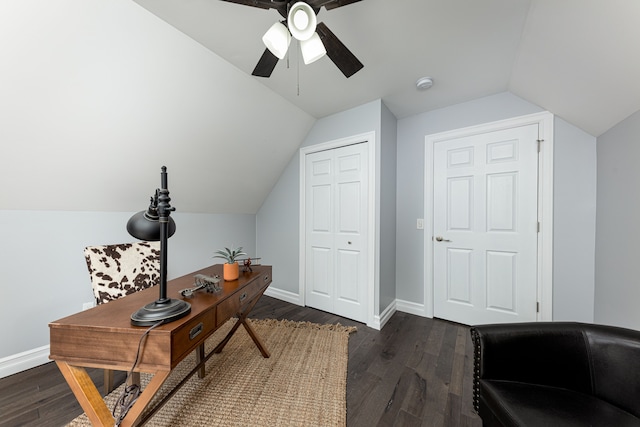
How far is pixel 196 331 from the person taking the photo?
38.4 inches

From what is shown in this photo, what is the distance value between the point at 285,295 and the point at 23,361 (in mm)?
2319

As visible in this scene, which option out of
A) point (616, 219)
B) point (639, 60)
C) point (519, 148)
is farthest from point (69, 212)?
point (616, 219)

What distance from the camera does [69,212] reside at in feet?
6.38

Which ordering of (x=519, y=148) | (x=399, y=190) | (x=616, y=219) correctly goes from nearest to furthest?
(x=616, y=219) → (x=519, y=148) → (x=399, y=190)

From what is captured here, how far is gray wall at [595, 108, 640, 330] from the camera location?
144 cm

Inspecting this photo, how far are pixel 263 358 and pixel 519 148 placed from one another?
9.87 feet

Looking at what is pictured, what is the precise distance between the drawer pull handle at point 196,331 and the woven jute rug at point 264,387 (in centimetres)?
70

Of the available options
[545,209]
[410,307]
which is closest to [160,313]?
[410,307]

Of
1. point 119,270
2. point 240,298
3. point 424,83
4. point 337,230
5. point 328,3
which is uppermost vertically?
point 424,83

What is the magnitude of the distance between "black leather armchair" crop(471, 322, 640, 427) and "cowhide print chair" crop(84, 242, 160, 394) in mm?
1859

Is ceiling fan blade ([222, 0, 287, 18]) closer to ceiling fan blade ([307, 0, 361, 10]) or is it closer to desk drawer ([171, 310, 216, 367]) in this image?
ceiling fan blade ([307, 0, 361, 10])

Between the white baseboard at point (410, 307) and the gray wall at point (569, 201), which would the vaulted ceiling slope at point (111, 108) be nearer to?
the gray wall at point (569, 201)

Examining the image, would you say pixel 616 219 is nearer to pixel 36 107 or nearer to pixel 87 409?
pixel 87 409

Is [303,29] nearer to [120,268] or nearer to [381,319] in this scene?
[120,268]
